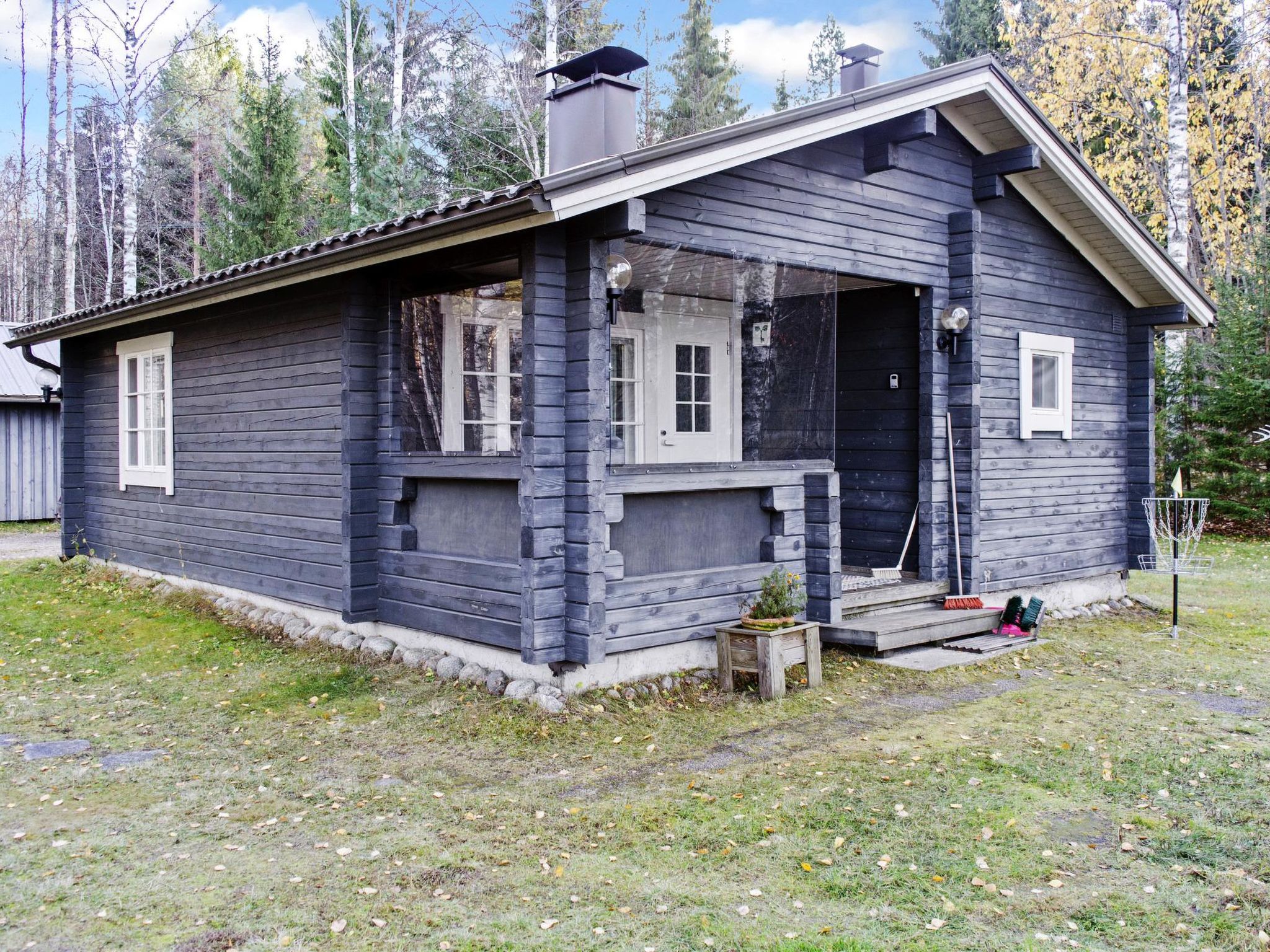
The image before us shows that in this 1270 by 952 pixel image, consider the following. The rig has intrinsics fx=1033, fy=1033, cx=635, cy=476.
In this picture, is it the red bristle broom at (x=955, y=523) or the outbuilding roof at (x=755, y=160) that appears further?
the red bristle broom at (x=955, y=523)

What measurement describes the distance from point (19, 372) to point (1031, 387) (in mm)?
15751

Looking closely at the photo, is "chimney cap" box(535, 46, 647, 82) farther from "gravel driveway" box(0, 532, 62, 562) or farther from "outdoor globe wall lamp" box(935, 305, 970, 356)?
"gravel driveway" box(0, 532, 62, 562)

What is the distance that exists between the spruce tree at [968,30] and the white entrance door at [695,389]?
19.9 m

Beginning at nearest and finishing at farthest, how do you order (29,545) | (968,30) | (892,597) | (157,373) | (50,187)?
(892,597) < (157,373) < (29,545) < (50,187) < (968,30)

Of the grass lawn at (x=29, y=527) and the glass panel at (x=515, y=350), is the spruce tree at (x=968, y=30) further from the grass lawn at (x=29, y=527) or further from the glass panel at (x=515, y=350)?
the glass panel at (x=515, y=350)

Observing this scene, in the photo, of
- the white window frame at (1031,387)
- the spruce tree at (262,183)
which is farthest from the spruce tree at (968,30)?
the white window frame at (1031,387)

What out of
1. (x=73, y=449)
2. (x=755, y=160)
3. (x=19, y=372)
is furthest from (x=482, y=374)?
(x=19, y=372)

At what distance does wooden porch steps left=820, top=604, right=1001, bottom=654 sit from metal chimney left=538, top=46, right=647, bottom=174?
3704mm

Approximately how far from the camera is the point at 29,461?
1656cm

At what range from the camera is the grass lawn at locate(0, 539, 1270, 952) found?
11.0 feet

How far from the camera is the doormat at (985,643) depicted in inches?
289

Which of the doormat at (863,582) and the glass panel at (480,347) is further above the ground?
the glass panel at (480,347)

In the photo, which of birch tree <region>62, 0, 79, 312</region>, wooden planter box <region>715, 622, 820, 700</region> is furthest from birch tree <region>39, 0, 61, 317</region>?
wooden planter box <region>715, 622, 820, 700</region>

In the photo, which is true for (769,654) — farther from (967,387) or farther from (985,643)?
(967,387)
